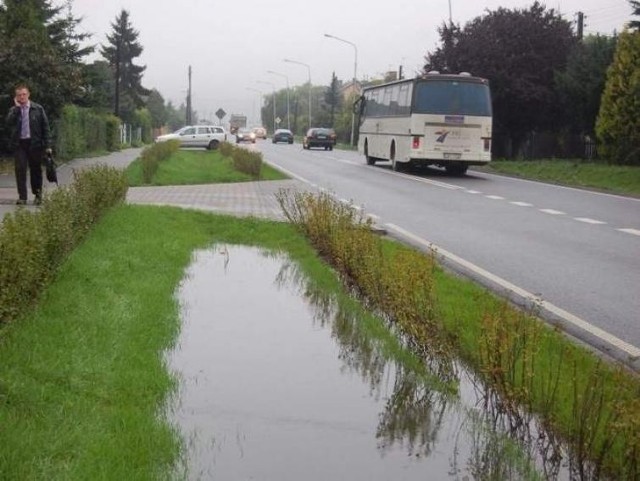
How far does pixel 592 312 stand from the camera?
24.9 feet

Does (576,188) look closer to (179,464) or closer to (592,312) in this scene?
(592,312)

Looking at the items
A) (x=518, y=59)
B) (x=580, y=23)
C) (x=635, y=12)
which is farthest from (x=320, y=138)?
(x=635, y=12)

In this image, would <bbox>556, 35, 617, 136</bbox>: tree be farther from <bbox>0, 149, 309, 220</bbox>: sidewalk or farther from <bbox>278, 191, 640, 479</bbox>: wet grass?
<bbox>278, 191, 640, 479</bbox>: wet grass

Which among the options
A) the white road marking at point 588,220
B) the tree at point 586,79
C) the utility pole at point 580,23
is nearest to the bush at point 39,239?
the white road marking at point 588,220

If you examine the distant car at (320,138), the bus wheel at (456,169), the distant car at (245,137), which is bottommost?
the distant car at (245,137)

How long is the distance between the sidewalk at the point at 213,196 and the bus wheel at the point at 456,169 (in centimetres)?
860

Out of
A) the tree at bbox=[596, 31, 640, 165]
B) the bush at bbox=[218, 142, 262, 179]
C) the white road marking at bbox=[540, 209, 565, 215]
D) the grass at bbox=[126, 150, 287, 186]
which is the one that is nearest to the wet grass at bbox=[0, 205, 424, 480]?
the white road marking at bbox=[540, 209, 565, 215]

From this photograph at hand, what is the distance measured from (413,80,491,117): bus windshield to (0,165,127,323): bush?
57.4 feet

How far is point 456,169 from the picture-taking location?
96.1 ft

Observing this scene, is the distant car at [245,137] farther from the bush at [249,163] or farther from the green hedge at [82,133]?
the bush at [249,163]

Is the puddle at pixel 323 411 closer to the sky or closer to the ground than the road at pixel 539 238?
closer to the sky

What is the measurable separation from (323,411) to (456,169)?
984 inches

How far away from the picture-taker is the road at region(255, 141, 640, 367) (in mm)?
7605

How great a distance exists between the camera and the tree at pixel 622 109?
28.0m
